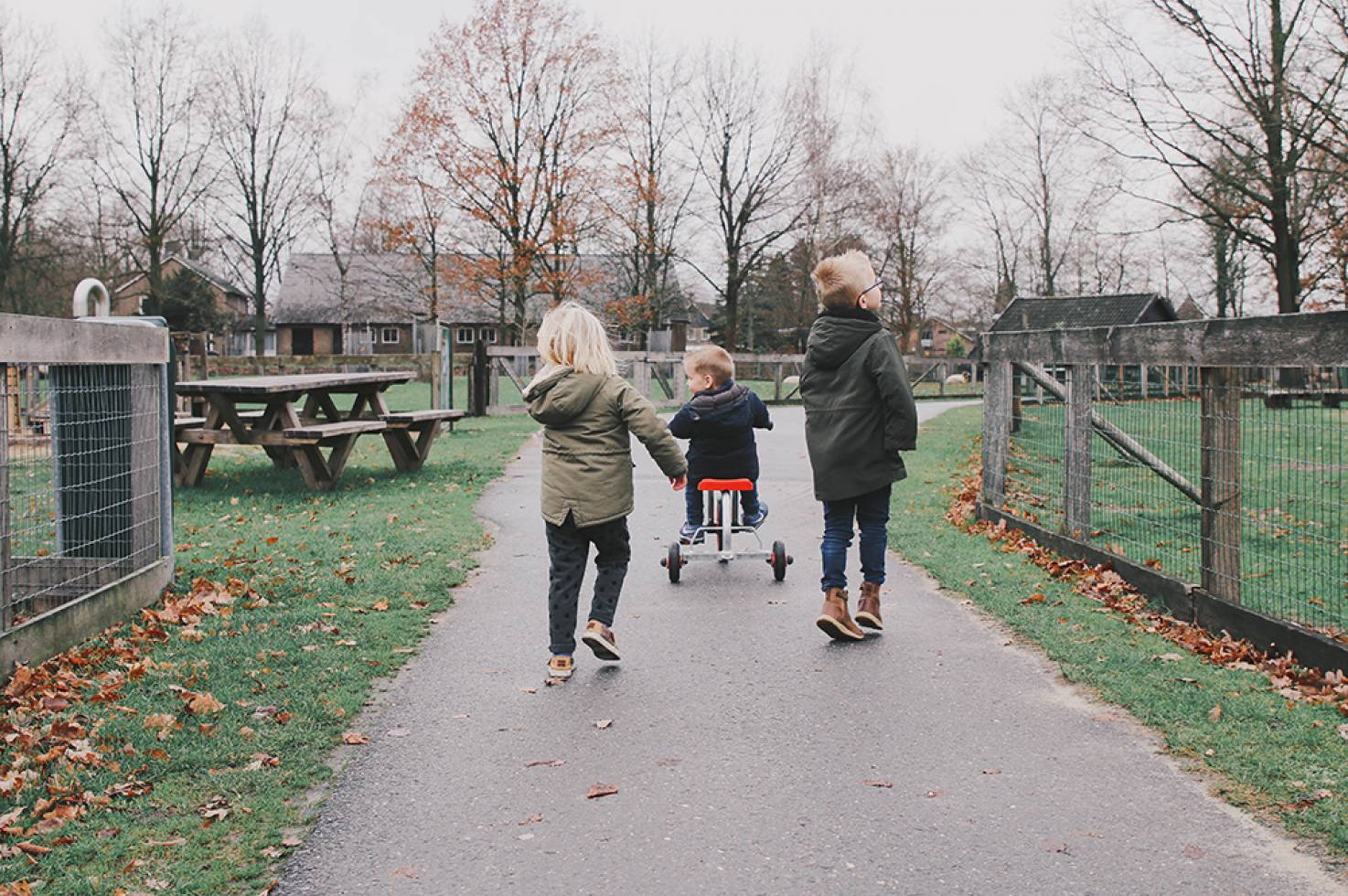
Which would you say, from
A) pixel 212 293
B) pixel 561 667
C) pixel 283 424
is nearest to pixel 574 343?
pixel 561 667

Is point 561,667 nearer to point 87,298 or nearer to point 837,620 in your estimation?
point 837,620

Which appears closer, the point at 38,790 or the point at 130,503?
the point at 38,790

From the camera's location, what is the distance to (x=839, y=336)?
656cm

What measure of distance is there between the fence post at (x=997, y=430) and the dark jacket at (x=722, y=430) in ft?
9.10

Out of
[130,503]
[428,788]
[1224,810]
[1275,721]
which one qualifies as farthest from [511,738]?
[130,503]

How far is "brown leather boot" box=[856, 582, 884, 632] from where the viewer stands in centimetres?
660

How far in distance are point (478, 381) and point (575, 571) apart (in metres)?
20.9

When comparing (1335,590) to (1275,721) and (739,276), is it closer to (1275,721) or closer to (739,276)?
(1275,721)

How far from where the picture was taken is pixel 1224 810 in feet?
13.1

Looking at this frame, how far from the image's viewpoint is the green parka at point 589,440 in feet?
19.4

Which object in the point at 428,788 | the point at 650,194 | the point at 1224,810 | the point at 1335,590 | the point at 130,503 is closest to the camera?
the point at 1224,810

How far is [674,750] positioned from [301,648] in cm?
239

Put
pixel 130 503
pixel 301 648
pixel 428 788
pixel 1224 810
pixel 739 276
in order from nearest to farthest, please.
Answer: pixel 1224 810 → pixel 428 788 → pixel 301 648 → pixel 130 503 → pixel 739 276

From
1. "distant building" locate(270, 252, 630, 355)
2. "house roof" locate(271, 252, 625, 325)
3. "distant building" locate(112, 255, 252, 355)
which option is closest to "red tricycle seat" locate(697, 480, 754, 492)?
"house roof" locate(271, 252, 625, 325)
